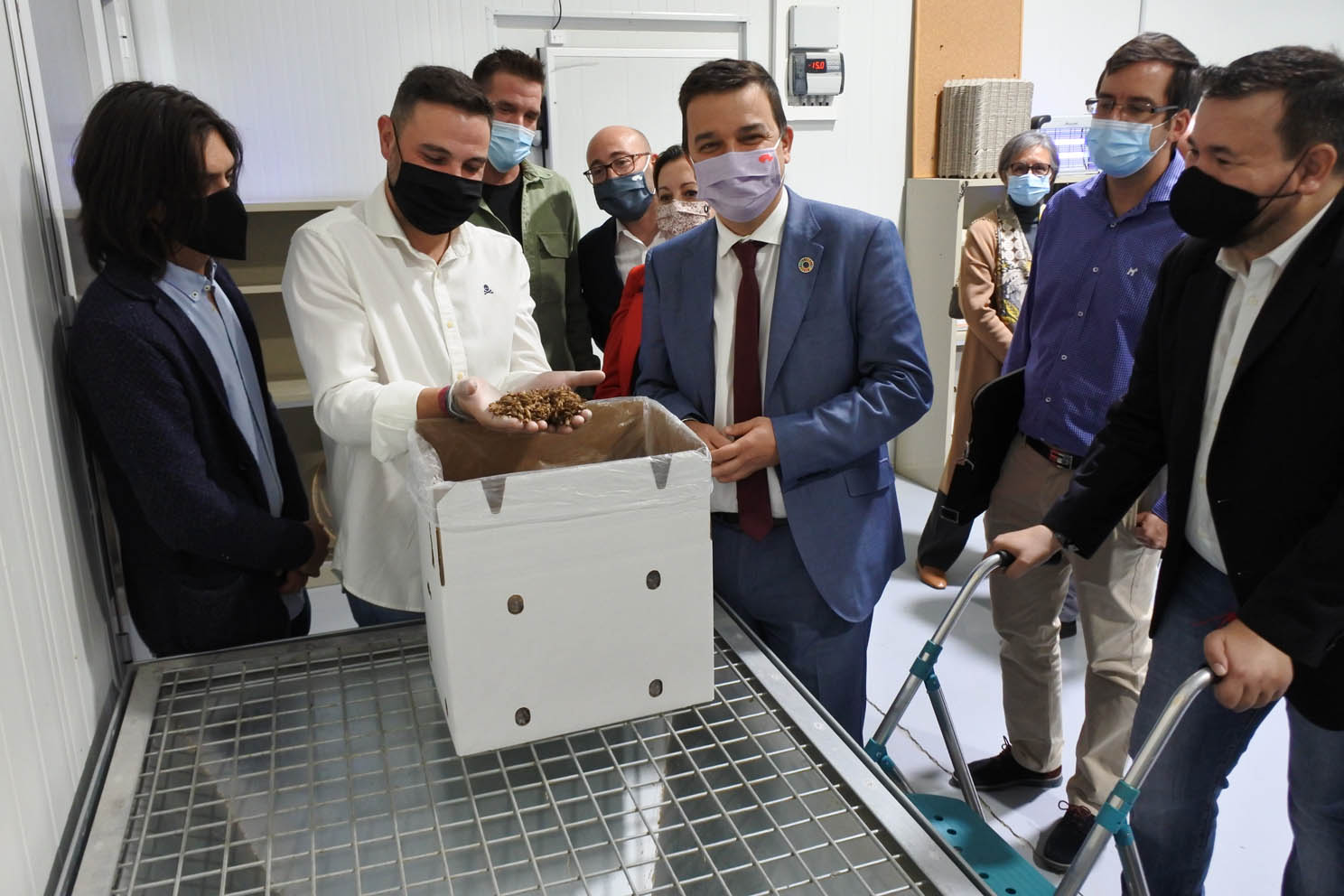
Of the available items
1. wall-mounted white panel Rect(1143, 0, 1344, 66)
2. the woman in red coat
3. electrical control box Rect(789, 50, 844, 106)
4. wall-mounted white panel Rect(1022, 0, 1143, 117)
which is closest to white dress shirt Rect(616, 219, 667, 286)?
the woman in red coat

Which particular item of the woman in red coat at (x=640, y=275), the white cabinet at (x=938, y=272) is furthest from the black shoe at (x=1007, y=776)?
the white cabinet at (x=938, y=272)

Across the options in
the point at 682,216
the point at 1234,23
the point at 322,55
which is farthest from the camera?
the point at 1234,23

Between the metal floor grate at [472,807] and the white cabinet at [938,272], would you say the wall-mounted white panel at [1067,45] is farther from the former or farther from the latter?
the metal floor grate at [472,807]

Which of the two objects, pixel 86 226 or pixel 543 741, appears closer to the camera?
pixel 543 741

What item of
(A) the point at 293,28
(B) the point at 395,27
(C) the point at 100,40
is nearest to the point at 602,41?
(B) the point at 395,27

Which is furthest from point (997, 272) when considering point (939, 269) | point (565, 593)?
point (565, 593)

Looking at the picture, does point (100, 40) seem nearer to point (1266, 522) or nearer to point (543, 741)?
point (543, 741)

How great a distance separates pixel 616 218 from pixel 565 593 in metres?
2.02

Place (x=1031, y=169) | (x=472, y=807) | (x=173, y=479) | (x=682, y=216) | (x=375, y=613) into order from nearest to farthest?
1. (x=472, y=807)
2. (x=173, y=479)
3. (x=375, y=613)
4. (x=682, y=216)
5. (x=1031, y=169)

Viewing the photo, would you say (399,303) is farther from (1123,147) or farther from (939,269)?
(939,269)

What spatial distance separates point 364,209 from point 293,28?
9.35ft

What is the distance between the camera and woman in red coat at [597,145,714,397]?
222cm

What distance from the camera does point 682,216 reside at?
244cm

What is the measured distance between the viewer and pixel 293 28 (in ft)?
12.8
